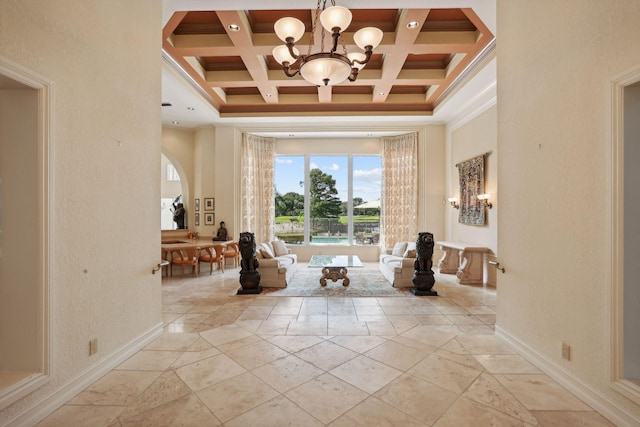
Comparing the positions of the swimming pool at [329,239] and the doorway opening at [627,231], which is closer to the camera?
the doorway opening at [627,231]

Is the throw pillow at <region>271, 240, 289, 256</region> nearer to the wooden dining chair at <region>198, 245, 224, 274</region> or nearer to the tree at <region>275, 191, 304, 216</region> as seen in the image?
the wooden dining chair at <region>198, 245, 224, 274</region>

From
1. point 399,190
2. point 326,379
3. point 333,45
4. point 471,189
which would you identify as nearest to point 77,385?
point 326,379

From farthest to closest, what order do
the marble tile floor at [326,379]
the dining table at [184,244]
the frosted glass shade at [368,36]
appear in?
1. the dining table at [184,244]
2. the frosted glass shade at [368,36]
3. the marble tile floor at [326,379]

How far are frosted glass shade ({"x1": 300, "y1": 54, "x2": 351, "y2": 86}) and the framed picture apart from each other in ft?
18.3

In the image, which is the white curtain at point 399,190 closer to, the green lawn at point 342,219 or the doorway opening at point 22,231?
the green lawn at point 342,219

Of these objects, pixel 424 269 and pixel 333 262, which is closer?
pixel 424 269

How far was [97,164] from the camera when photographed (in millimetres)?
2434

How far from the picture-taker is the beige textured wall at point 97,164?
6.63 feet

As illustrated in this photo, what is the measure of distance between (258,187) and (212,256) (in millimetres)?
2482

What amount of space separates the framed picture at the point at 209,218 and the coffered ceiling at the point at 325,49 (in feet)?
8.98

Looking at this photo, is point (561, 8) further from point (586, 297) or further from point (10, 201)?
point (10, 201)

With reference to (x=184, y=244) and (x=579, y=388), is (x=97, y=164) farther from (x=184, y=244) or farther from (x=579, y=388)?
(x=184, y=244)

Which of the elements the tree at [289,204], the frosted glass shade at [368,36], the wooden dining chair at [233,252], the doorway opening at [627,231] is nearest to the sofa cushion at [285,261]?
the wooden dining chair at [233,252]

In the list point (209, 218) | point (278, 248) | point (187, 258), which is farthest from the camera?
point (209, 218)
